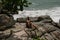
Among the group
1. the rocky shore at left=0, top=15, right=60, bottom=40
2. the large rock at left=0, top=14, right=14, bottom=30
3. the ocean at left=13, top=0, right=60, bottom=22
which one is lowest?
the ocean at left=13, top=0, right=60, bottom=22

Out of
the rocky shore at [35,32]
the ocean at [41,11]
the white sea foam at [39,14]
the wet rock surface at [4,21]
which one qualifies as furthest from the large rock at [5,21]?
the white sea foam at [39,14]

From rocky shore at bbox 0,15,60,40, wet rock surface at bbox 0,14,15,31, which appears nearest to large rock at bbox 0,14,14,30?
wet rock surface at bbox 0,14,15,31

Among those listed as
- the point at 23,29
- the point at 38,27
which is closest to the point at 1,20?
the point at 23,29

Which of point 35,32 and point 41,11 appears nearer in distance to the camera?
point 35,32

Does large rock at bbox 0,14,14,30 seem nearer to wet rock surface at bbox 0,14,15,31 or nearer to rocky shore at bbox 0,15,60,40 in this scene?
wet rock surface at bbox 0,14,15,31

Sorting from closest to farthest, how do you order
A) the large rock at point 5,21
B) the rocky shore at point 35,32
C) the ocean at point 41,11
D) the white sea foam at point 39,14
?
the rocky shore at point 35,32 < the large rock at point 5,21 < the white sea foam at point 39,14 < the ocean at point 41,11

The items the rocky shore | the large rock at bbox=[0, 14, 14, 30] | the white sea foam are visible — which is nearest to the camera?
the rocky shore

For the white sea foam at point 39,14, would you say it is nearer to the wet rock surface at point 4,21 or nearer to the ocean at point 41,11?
the ocean at point 41,11

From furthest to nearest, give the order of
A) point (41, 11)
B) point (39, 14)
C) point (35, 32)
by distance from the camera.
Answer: point (41, 11) < point (39, 14) < point (35, 32)

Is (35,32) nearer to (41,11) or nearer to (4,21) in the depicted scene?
(4,21)

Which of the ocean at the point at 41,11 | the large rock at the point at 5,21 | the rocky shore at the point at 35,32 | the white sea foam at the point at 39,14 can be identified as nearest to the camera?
the rocky shore at the point at 35,32

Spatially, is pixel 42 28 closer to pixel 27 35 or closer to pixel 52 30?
pixel 52 30

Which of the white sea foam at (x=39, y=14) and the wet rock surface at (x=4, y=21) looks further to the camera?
the white sea foam at (x=39, y=14)

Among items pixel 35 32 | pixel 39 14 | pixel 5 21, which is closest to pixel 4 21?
pixel 5 21
